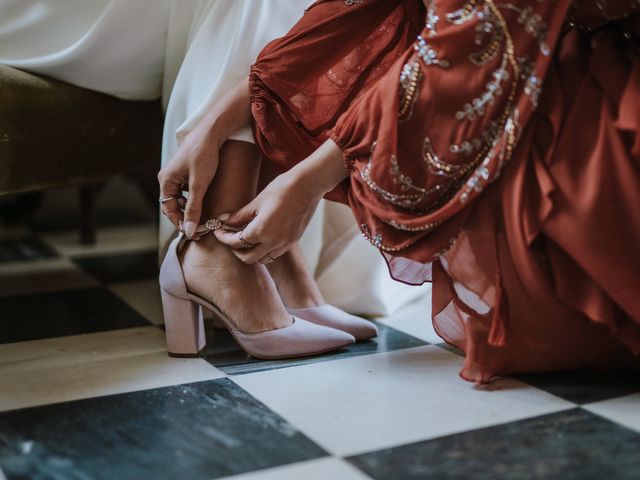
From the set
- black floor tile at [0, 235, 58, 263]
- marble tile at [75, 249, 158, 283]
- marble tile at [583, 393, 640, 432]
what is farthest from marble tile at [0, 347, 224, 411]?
black floor tile at [0, 235, 58, 263]

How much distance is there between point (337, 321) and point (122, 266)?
670 mm

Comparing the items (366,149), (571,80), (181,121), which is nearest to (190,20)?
(181,121)

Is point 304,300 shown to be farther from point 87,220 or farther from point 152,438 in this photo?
point 87,220

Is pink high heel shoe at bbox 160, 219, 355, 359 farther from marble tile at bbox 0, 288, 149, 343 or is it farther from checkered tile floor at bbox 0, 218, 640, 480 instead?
marble tile at bbox 0, 288, 149, 343

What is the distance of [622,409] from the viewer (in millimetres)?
860

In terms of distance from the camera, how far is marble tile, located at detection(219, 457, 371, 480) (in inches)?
28.4

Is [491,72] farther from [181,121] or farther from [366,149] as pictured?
[181,121]

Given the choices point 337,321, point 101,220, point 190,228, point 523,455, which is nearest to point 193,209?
point 190,228

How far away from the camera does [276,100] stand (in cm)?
106

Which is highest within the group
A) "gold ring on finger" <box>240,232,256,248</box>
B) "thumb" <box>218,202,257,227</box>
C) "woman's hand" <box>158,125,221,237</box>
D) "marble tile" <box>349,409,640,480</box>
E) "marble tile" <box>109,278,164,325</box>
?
"woman's hand" <box>158,125,221,237</box>

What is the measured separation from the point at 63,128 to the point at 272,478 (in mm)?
669

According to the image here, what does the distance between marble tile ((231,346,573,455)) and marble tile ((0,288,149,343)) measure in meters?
0.35

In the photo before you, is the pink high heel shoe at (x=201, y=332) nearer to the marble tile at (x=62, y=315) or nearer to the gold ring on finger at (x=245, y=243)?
the gold ring on finger at (x=245, y=243)

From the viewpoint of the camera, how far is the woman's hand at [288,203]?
3.13 ft
